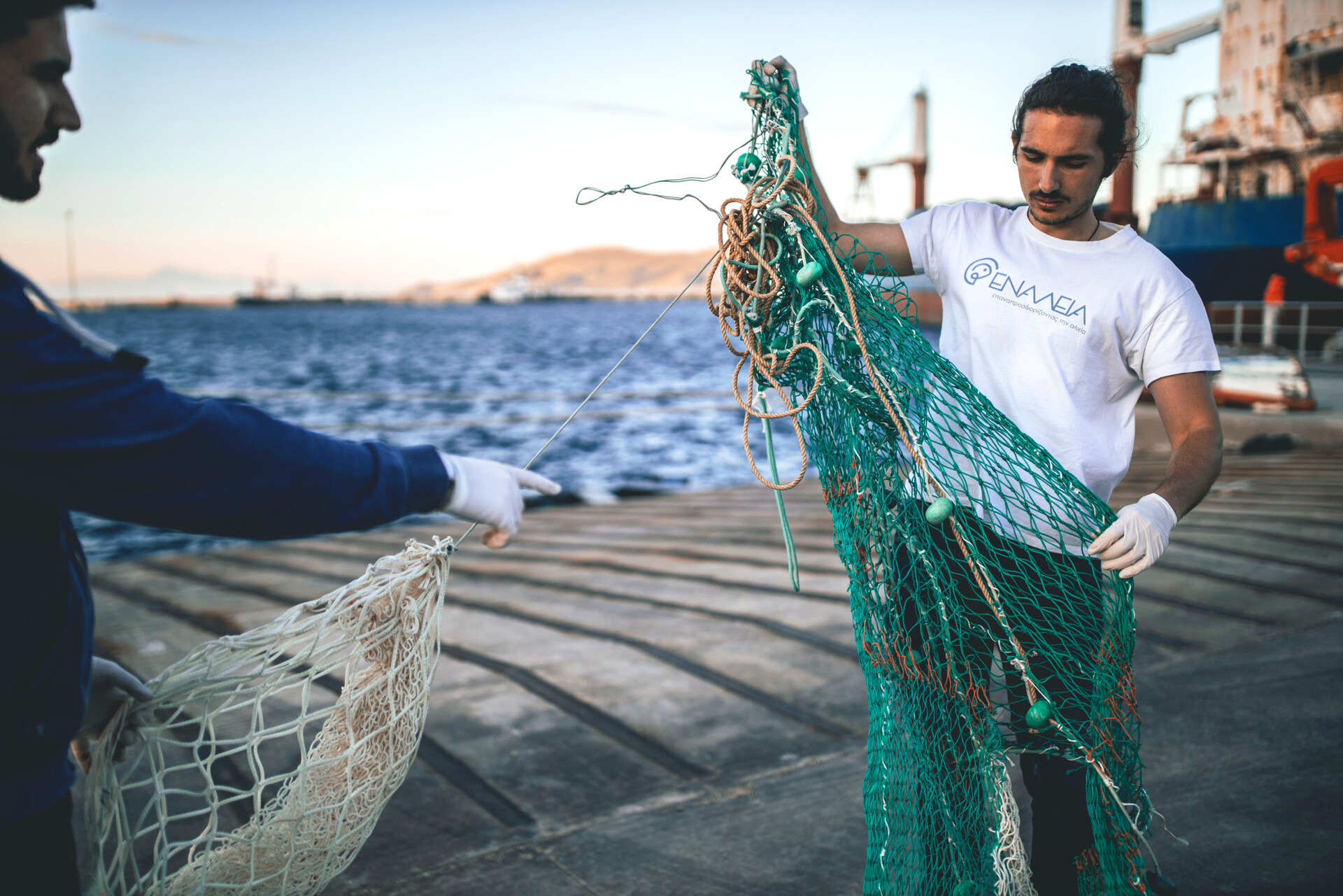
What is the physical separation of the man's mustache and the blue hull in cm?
2473

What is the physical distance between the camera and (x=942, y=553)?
1750 mm

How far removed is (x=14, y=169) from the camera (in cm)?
104

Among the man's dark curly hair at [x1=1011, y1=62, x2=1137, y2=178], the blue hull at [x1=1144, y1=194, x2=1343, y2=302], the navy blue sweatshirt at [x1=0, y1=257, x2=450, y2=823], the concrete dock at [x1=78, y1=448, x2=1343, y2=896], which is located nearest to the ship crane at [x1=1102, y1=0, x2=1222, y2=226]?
the blue hull at [x1=1144, y1=194, x2=1343, y2=302]

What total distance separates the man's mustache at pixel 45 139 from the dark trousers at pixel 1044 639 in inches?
60.9

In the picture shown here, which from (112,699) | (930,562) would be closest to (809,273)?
(930,562)

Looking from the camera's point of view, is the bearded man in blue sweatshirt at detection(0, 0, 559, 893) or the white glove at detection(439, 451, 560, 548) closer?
the bearded man in blue sweatshirt at detection(0, 0, 559, 893)

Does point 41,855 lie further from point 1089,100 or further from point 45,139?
point 1089,100

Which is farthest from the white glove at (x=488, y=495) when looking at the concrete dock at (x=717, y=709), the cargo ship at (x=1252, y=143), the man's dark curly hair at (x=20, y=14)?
the cargo ship at (x=1252, y=143)

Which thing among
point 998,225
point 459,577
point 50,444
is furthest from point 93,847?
point 459,577

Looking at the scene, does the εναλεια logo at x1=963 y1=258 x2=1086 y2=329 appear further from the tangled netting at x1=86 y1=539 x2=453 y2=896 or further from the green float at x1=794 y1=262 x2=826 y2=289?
the tangled netting at x1=86 y1=539 x2=453 y2=896

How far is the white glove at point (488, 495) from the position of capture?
55.1 inches

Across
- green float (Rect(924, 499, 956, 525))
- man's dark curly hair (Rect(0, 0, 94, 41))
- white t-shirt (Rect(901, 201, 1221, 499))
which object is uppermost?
man's dark curly hair (Rect(0, 0, 94, 41))

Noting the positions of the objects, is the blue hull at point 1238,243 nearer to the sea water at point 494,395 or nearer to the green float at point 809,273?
the sea water at point 494,395

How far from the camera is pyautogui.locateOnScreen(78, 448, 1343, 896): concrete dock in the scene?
88.8 inches
